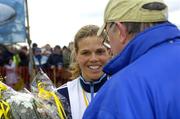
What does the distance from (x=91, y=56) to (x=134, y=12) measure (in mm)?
1599

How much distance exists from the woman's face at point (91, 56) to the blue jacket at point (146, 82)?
5.40ft

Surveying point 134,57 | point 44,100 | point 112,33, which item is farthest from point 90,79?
point 134,57

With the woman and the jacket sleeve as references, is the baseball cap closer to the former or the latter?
the jacket sleeve

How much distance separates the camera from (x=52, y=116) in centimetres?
292

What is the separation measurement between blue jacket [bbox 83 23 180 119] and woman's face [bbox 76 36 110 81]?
5.40ft

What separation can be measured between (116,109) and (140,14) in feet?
1.67

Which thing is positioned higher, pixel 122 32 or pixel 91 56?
pixel 122 32

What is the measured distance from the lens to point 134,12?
2.37 m

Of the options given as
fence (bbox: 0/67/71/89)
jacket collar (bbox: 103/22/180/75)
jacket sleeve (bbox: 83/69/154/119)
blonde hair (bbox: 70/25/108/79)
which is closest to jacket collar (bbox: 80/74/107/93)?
blonde hair (bbox: 70/25/108/79)

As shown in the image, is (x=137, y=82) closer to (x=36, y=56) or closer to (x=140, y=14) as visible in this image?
(x=140, y=14)

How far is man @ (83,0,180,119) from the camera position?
6.70ft

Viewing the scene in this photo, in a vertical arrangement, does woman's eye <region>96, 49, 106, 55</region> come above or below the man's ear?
below

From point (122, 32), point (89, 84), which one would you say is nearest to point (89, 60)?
point (89, 84)

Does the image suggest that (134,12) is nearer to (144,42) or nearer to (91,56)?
(144,42)
